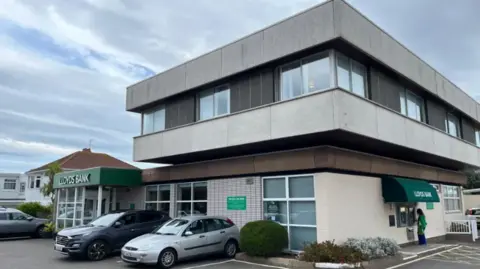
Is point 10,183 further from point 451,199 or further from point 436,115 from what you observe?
point 436,115

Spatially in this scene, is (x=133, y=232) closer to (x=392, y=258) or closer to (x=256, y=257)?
(x=256, y=257)

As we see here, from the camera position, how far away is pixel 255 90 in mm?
15742

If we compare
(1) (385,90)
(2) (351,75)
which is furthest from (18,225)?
(1) (385,90)

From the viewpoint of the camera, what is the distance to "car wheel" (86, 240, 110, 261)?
48.2 ft

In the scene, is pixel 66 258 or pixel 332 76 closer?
pixel 332 76

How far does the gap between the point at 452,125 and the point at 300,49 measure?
1375cm

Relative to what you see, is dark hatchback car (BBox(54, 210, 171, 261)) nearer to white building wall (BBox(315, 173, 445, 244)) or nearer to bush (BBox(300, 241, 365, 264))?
bush (BBox(300, 241, 365, 264))

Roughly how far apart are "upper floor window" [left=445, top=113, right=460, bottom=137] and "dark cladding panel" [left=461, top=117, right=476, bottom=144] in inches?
33.0

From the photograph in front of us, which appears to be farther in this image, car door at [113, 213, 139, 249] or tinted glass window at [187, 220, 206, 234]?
car door at [113, 213, 139, 249]

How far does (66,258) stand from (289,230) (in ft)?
27.7

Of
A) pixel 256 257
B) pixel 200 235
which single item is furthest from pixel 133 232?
pixel 256 257

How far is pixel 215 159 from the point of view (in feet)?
59.6

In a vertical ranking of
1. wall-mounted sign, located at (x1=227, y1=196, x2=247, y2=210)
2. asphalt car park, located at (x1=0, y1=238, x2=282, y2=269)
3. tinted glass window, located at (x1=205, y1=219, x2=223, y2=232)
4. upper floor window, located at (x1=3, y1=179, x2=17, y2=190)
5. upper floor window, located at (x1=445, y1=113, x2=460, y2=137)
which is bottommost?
asphalt car park, located at (x1=0, y1=238, x2=282, y2=269)

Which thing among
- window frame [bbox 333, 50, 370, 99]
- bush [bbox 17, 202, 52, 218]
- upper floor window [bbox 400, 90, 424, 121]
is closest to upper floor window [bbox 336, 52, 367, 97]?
window frame [bbox 333, 50, 370, 99]
